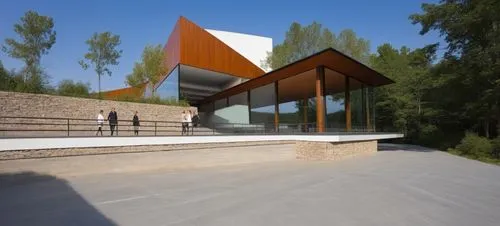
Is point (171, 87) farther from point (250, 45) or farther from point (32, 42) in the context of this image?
point (250, 45)

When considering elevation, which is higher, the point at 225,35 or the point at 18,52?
the point at 225,35

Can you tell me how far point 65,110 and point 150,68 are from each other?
449 inches

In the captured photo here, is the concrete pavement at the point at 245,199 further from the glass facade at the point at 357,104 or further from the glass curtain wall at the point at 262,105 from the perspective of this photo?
the glass facade at the point at 357,104

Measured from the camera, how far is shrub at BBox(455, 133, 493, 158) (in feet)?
70.5

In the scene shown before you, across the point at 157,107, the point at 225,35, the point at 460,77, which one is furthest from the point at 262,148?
the point at 225,35

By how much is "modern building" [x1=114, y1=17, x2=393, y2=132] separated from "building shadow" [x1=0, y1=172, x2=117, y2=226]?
13554 millimetres

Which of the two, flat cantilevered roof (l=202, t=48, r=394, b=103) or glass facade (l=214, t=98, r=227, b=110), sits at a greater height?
flat cantilevered roof (l=202, t=48, r=394, b=103)

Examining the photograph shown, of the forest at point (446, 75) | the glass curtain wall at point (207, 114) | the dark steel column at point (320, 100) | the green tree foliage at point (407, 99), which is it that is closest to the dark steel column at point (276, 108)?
the dark steel column at point (320, 100)

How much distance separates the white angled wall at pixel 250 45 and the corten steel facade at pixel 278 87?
28.2 ft

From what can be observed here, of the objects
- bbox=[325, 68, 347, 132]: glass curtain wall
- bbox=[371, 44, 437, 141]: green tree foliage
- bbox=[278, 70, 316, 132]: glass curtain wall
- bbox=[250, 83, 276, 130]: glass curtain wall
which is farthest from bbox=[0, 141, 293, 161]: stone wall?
bbox=[371, 44, 437, 141]: green tree foliage

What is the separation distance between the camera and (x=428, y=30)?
2538cm

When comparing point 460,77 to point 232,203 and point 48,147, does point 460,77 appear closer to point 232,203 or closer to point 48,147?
point 232,203

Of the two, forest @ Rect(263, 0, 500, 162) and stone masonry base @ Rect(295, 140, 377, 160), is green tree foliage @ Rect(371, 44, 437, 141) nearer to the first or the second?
forest @ Rect(263, 0, 500, 162)

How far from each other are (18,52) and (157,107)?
9457 mm
